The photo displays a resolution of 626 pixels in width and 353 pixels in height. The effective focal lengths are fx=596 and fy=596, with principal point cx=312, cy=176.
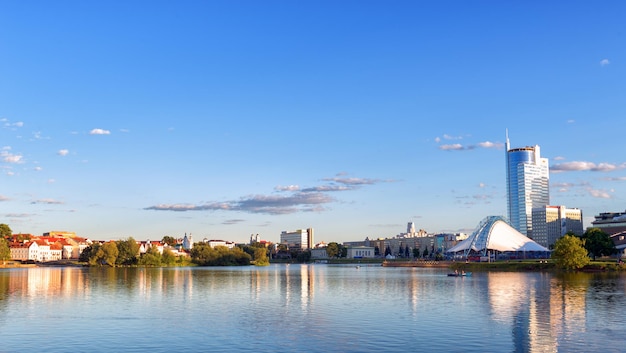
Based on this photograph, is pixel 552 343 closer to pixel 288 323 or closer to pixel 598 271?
pixel 288 323

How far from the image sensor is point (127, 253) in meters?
151

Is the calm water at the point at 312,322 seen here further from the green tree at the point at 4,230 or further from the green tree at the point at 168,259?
the green tree at the point at 4,230

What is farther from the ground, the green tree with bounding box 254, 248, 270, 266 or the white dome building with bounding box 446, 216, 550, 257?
the white dome building with bounding box 446, 216, 550, 257

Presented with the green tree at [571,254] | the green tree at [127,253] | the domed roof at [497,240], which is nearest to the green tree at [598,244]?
the green tree at [571,254]

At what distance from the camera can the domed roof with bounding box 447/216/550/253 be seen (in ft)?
583

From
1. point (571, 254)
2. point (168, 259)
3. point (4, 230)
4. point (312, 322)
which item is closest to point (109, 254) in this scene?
point (168, 259)

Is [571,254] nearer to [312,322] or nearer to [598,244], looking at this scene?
[598,244]

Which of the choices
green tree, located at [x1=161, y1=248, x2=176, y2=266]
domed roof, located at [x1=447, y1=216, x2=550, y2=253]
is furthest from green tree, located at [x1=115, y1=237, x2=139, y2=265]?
domed roof, located at [x1=447, y1=216, x2=550, y2=253]

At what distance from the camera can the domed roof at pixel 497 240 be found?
17762 cm

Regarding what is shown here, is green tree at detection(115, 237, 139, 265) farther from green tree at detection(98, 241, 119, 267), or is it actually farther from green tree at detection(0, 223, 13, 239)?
Answer: green tree at detection(0, 223, 13, 239)

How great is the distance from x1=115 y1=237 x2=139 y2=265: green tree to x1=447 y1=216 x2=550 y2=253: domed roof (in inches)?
3854

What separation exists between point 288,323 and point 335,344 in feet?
24.8

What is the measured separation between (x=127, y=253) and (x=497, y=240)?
352ft

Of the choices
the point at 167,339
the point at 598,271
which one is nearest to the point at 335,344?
the point at 167,339
